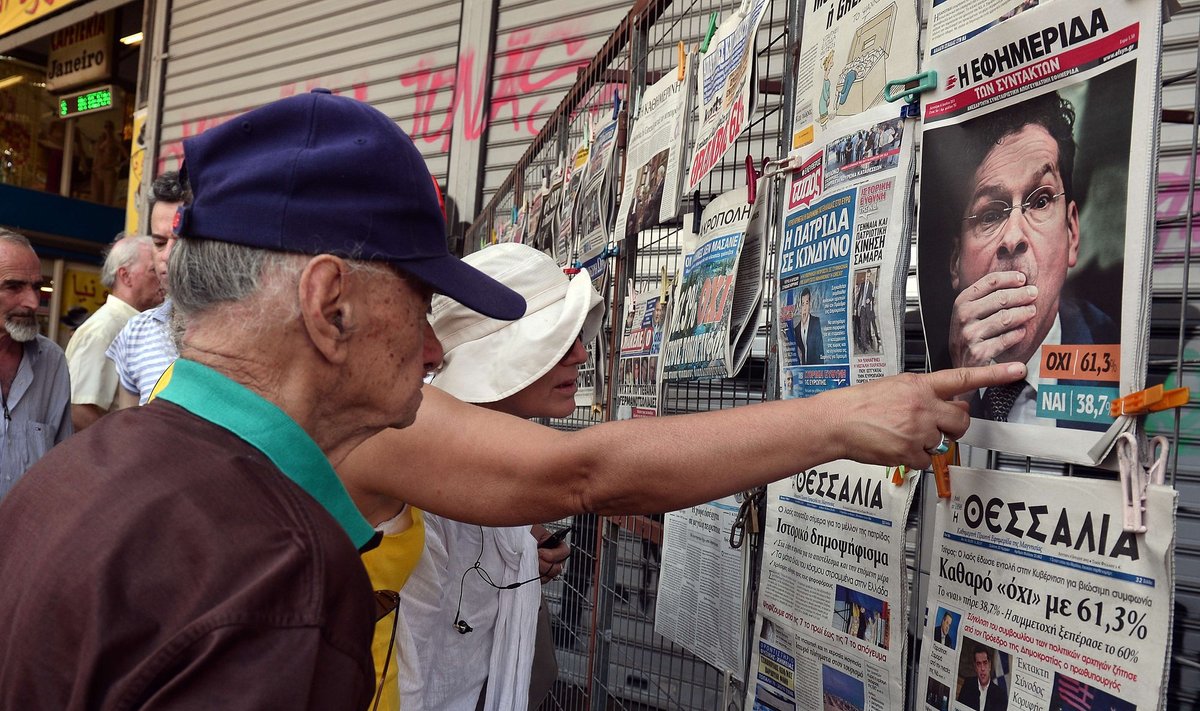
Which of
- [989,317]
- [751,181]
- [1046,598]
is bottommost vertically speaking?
[1046,598]

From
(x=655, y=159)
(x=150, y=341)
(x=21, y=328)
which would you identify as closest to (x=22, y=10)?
(x=21, y=328)

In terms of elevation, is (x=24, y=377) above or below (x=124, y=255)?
below

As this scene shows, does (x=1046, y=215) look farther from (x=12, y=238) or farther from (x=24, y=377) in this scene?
(x=12, y=238)

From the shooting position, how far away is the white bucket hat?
2.31 m

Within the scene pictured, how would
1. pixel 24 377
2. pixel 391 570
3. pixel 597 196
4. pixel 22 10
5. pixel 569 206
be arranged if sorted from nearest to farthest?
pixel 391 570 < pixel 597 196 < pixel 569 206 < pixel 24 377 < pixel 22 10

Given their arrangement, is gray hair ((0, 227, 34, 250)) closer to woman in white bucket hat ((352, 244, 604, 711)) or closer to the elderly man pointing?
woman in white bucket hat ((352, 244, 604, 711))

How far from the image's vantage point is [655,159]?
273cm

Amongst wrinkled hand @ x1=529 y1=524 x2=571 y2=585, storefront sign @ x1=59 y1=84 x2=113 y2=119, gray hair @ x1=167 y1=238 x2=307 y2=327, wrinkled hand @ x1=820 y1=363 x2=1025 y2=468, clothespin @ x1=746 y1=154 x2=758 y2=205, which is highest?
storefront sign @ x1=59 y1=84 x2=113 y2=119

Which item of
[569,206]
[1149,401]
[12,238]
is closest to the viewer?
[1149,401]

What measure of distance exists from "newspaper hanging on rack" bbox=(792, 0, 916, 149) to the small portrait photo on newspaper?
6.5 inches

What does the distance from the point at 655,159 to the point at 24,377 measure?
11.1 feet

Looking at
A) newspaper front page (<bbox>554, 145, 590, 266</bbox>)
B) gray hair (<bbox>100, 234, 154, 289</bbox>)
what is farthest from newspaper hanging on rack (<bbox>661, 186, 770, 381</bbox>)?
gray hair (<bbox>100, 234, 154, 289</bbox>)

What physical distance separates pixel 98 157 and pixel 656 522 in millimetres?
17997

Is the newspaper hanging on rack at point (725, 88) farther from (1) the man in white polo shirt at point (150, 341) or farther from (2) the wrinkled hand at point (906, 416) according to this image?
(1) the man in white polo shirt at point (150, 341)
